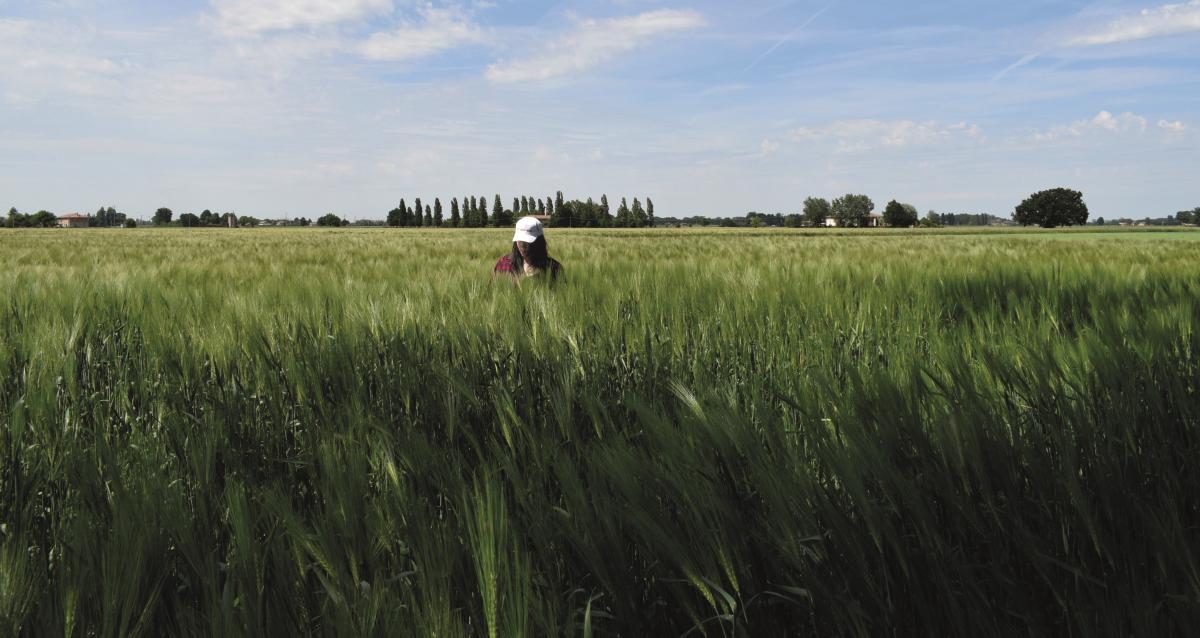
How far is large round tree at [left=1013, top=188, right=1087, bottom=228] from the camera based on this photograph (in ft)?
303

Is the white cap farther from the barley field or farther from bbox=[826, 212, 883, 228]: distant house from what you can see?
bbox=[826, 212, 883, 228]: distant house

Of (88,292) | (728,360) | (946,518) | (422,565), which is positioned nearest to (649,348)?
(728,360)

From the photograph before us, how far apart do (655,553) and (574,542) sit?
10 cm

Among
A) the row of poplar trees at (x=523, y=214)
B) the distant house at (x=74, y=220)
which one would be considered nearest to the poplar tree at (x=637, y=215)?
the row of poplar trees at (x=523, y=214)

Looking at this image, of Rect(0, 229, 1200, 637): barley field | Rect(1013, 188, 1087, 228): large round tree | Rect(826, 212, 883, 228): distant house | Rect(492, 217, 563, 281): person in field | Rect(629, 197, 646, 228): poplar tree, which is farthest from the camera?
Rect(826, 212, 883, 228): distant house

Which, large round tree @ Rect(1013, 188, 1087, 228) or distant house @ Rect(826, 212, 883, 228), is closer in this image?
large round tree @ Rect(1013, 188, 1087, 228)

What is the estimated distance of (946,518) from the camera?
95cm

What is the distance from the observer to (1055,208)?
93.6m

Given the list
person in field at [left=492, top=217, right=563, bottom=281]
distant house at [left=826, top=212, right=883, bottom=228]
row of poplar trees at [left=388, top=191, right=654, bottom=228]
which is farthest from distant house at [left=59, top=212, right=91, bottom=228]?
person in field at [left=492, top=217, right=563, bottom=281]

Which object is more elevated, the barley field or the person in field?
the person in field

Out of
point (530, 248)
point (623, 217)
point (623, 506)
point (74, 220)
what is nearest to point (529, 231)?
point (530, 248)

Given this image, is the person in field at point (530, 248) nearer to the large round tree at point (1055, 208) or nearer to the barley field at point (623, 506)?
the barley field at point (623, 506)

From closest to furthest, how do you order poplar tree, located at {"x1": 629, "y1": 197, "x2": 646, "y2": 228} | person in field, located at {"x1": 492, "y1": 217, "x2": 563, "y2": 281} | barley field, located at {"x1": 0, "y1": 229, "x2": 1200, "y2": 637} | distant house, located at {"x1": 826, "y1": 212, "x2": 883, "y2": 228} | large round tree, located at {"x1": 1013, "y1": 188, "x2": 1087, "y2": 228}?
barley field, located at {"x1": 0, "y1": 229, "x2": 1200, "y2": 637} < person in field, located at {"x1": 492, "y1": 217, "x2": 563, "y2": 281} < large round tree, located at {"x1": 1013, "y1": 188, "x2": 1087, "y2": 228} < poplar tree, located at {"x1": 629, "y1": 197, "x2": 646, "y2": 228} < distant house, located at {"x1": 826, "y1": 212, "x2": 883, "y2": 228}

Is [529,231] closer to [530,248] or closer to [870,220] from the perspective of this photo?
[530,248]
